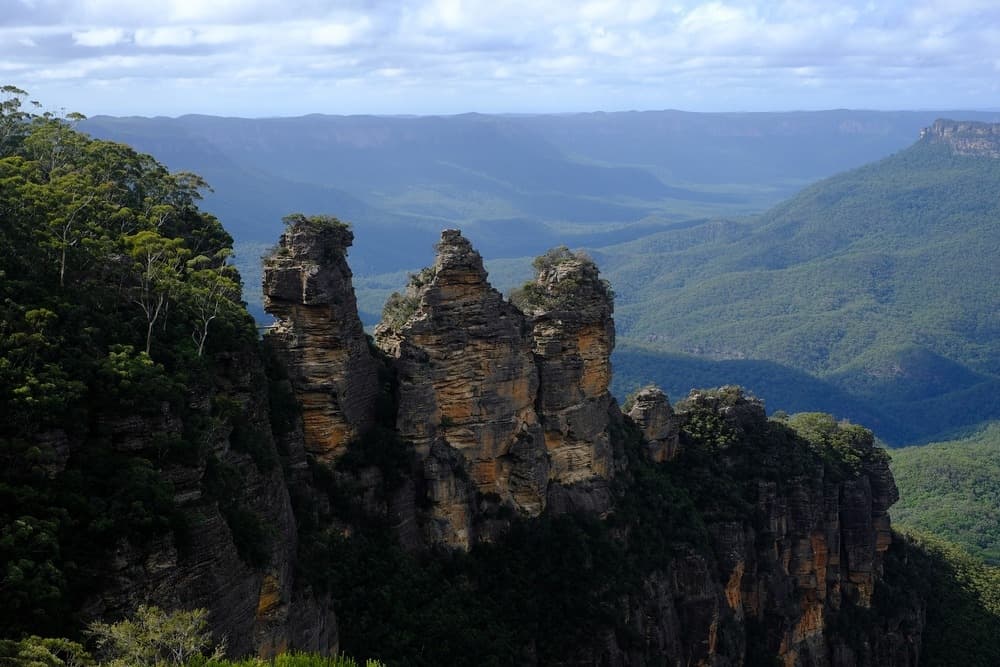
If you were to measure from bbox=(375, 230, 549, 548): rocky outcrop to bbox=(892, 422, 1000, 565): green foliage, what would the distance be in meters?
50.8

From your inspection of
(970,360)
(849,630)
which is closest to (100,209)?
Answer: (849,630)

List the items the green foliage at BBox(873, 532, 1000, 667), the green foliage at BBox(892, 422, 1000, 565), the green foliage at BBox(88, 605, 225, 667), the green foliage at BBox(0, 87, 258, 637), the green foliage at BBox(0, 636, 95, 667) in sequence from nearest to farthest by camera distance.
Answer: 1. the green foliage at BBox(0, 636, 95, 667)
2. the green foliage at BBox(88, 605, 225, 667)
3. the green foliage at BBox(0, 87, 258, 637)
4. the green foliage at BBox(873, 532, 1000, 667)
5. the green foliage at BBox(892, 422, 1000, 565)

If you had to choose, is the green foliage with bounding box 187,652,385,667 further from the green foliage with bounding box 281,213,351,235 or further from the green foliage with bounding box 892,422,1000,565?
the green foliage with bounding box 892,422,1000,565

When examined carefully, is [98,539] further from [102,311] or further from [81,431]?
[102,311]

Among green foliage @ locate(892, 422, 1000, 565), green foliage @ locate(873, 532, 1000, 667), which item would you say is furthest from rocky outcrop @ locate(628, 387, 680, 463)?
green foliage @ locate(892, 422, 1000, 565)

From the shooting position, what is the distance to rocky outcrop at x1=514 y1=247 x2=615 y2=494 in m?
41.9

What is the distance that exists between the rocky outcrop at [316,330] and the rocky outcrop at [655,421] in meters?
17.6

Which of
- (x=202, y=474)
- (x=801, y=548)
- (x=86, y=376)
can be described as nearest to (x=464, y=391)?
(x=202, y=474)

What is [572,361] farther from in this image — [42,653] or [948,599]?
[948,599]

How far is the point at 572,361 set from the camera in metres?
42.1

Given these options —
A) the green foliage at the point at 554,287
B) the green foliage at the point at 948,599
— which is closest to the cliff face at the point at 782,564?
the green foliage at the point at 948,599

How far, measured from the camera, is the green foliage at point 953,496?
277 ft

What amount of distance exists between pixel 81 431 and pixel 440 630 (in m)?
14.3

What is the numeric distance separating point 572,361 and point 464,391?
5.41 meters
